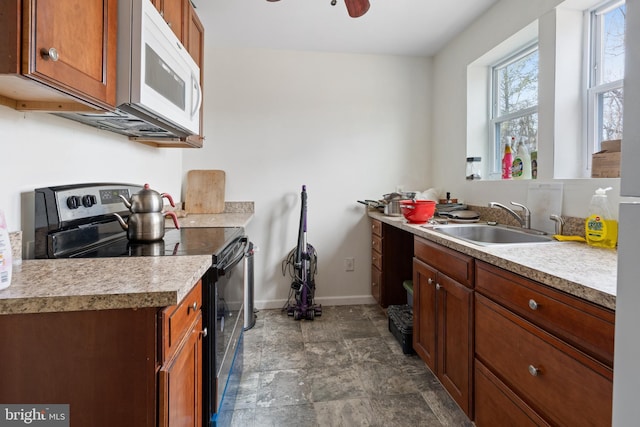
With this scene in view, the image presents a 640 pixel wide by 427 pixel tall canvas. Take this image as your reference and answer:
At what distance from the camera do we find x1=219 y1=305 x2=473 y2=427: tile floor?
159cm

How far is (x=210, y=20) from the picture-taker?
2465 millimetres

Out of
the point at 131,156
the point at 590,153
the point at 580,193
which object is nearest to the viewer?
the point at 580,193

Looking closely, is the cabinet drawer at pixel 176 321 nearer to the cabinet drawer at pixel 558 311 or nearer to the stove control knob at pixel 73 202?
the stove control knob at pixel 73 202

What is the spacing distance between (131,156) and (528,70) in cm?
266

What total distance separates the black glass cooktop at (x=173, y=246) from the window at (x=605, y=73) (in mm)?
→ 2033

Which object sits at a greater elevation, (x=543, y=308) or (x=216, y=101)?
(x=216, y=101)

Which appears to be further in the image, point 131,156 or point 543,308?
point 131,156

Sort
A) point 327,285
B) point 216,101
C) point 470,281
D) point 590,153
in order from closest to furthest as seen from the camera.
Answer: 1. point 470,281
2. point 590,153
3. point 216,101
4. point 327,285

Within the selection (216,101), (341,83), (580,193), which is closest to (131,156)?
(216,101)

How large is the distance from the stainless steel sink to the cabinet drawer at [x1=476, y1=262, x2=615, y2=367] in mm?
614

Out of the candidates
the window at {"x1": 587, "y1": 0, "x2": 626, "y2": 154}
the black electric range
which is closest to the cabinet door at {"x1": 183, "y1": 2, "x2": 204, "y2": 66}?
the black electric range

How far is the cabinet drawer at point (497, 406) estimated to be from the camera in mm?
1079

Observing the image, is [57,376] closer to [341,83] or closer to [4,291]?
[4,291]

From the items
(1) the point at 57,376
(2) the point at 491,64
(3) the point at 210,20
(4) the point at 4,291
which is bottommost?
(1) the point at 57,376
